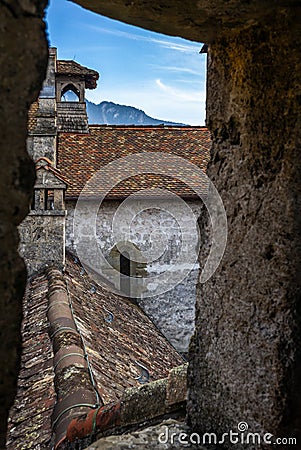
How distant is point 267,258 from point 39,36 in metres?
1.06

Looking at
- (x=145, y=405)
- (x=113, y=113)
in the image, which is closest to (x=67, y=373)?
(x=145, y=405)

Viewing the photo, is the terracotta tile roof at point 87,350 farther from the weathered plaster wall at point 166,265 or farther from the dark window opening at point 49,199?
the dark window opening at point 49,199

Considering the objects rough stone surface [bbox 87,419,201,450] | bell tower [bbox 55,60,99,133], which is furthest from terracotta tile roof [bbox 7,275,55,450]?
bell tower [bbox 55,60,99,133]

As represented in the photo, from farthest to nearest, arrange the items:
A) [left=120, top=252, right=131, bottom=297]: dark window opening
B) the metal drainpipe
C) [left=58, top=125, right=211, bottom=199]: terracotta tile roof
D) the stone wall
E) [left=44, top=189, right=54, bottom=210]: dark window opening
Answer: [left=120, top=252, right=131, bottom=297]: dark window opening, [left=58, top=125, right=211, bottom=199]: terracotta tile roof, [left=44, top=189, right=54, bottom=210]: dark window opening, the stone wall, the metal drainpipe

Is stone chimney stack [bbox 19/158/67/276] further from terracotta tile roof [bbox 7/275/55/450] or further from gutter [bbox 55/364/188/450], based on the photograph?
gutter [bbox 55/364/188/450]

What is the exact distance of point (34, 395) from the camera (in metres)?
4.29

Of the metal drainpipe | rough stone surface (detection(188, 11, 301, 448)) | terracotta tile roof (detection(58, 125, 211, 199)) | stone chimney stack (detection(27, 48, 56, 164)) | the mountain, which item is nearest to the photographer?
rough stone surface (detection(188, 11, 301, 448))

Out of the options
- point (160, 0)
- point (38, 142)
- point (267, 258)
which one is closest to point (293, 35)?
point (160, 0)

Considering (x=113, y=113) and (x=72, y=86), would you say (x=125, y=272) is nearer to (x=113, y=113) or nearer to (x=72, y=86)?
(x=72, y=86)

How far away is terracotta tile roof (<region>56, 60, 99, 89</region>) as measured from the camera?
1697 cm

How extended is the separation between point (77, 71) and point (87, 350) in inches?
490

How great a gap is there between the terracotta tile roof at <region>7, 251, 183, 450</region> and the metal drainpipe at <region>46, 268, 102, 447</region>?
0.02 m

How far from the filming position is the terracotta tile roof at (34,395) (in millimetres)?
3625

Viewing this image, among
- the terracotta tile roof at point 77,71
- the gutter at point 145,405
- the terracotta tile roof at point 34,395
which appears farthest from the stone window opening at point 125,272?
the gutter at point 145,405
